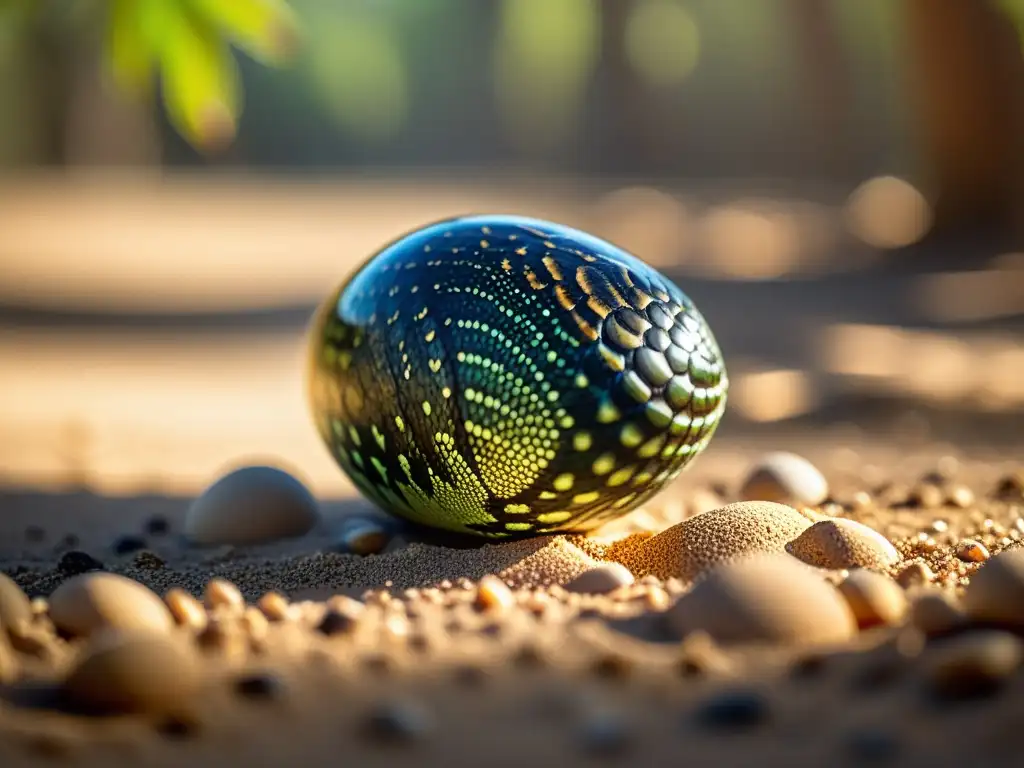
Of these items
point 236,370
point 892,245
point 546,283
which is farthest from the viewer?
point 892,245

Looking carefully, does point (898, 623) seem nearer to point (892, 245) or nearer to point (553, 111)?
point (892, 245)

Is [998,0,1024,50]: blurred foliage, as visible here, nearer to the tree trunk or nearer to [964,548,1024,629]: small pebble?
the tree trunk

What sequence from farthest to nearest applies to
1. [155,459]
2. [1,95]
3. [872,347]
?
[1,95] → [872,347] → [155,459]

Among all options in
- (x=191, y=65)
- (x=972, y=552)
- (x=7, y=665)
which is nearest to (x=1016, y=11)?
(x=191, y=65)

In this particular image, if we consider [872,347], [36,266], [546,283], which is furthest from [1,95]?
[546,283]

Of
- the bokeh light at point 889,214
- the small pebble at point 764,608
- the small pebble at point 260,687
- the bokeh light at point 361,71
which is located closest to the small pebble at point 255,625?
the small pebble at point 260,687
